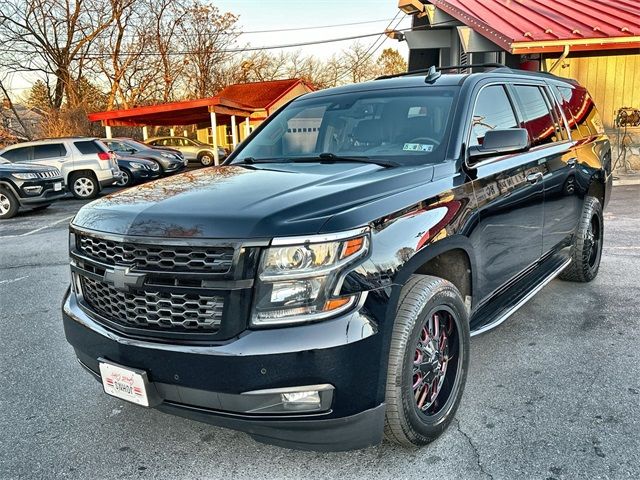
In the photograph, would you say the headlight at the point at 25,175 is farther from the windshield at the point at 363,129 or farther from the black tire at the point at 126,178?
the windshield at the point at 363,129

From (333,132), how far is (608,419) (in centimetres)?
237

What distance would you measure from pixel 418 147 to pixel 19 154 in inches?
552

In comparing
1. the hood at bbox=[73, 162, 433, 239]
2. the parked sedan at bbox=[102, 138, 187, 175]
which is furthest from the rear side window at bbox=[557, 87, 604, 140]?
the parked sedan at bbox=[102, 138, 187, 175]

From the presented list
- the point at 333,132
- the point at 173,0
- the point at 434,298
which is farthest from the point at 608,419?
the point at 173,0

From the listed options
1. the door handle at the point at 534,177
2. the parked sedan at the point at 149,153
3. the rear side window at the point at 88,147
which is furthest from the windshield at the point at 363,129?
the parked sedan at the point at 149,153

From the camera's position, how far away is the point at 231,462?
8.59 feet

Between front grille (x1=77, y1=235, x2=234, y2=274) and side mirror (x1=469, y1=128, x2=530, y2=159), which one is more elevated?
side mirror (x1=469, y1=128, x2=530, y2=159)

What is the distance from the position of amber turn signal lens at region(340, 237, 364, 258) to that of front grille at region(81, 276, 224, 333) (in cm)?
53

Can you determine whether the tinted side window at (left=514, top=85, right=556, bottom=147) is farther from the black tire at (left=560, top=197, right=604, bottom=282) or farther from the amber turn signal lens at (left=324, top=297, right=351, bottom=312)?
the amber turn signal lens at (left=324, top=297, right=351, bottom=312)

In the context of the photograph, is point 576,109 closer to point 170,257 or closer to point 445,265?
point 445,265

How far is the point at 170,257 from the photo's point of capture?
223cm

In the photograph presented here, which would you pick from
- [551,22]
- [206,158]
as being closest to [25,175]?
[551,22]

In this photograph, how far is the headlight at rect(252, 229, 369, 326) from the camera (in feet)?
6.93

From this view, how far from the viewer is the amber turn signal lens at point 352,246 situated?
2164 mm
